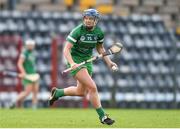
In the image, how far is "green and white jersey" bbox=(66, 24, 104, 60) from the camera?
1460 centimetres

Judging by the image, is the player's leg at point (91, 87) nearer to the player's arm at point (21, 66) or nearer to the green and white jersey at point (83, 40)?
the green and white jersey at point (83, 40)

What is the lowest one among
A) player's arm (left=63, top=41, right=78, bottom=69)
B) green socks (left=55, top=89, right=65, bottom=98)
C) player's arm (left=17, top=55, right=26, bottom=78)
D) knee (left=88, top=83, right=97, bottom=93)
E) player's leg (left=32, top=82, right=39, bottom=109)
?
player's leg (left=32, top=82, right=39, bottom=109)

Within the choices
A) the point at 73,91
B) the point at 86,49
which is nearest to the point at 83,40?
the point at 86,49

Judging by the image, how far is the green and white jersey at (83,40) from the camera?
14602 millimetres

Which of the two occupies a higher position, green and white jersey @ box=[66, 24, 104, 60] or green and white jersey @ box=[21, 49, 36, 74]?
green and white jersey @ box=[66, 24, 104, 60]

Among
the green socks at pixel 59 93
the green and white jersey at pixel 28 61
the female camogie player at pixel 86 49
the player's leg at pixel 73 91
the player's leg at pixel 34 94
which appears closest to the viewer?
the female camogie player at pixel 86 49

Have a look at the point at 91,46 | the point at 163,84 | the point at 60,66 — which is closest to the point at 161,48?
the point at 163,84

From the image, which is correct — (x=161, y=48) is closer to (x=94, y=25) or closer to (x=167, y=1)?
(x=167, y=1)

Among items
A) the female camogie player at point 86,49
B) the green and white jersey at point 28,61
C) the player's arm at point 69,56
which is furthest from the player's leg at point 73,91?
the green and white jersey at point 28,61

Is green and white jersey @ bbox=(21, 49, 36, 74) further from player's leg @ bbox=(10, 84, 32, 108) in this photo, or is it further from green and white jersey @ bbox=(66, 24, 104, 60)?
green and white jersey @ bbox=(66, 24, 104, 60)

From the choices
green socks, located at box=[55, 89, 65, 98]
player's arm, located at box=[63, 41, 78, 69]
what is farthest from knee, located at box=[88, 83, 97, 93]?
green socks, located at box=[55, 89, 65, 98]

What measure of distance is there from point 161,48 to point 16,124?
12.3m

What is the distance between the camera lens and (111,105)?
79.6 ft

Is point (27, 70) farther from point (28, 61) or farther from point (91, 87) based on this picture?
point (91, 87)
